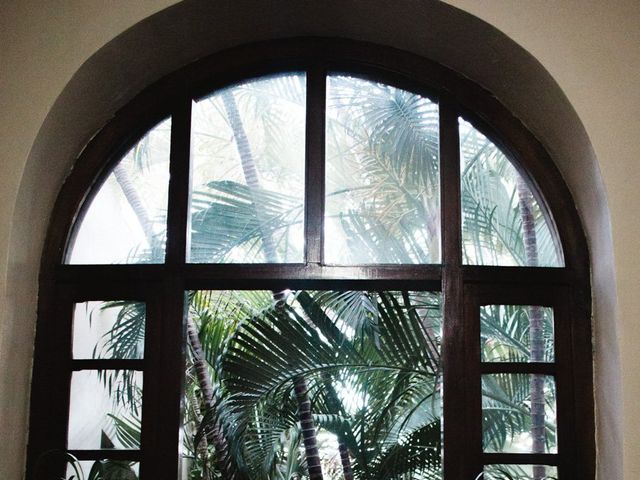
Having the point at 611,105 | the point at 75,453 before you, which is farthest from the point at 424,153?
the point at 75,453

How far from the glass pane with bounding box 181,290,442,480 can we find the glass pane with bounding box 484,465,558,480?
1.27 m

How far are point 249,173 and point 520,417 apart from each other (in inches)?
48.7

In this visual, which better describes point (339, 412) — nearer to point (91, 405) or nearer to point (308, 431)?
point (308, 431)

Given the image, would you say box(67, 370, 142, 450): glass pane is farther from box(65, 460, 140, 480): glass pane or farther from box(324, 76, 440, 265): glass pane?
box(324, 76, 440, 265): glass pane

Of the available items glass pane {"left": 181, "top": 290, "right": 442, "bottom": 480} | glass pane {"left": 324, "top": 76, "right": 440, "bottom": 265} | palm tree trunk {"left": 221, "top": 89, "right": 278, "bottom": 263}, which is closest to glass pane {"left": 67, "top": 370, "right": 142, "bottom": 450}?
palm tree trunk {"left": 221, "top": 89, "right": 278, "bottom": 263}

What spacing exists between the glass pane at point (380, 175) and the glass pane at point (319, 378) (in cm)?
109

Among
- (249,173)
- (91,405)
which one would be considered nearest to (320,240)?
(249,173)

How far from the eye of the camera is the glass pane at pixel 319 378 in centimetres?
379

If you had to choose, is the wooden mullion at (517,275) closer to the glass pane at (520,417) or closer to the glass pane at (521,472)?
the glass pane at (520,417)

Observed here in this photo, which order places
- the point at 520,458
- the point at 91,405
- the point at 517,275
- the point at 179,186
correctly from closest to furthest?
the point at 520,458 < the point at 517,275 < the point at 179,186 < the point at 91,405

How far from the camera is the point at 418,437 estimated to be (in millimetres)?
4164

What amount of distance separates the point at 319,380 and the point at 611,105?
8.45 ft

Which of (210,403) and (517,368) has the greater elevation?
(517,368)

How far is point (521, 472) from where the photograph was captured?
255 cm
